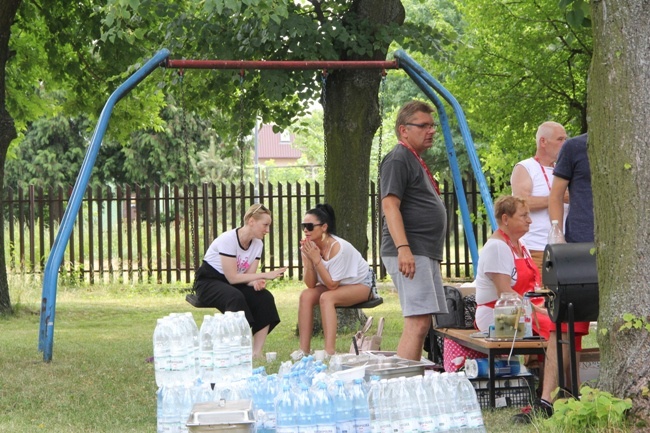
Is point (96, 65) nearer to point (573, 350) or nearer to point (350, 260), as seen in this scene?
point (350, 260)

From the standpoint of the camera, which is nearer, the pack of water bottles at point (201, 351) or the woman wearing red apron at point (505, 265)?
the pack of water bottles at point (201, 351)

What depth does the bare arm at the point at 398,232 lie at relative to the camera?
6656mm

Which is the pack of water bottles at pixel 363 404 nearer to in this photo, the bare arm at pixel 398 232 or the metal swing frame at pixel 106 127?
the bare arm at pixel 398 232

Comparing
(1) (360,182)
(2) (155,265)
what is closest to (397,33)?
(1) (360,182)

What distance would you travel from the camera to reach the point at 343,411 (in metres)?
4.66

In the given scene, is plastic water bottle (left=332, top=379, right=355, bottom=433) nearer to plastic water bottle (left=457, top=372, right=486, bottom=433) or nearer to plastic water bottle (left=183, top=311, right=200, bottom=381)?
plastic water bottle (left=457, top=372, right=486, bottom=433)

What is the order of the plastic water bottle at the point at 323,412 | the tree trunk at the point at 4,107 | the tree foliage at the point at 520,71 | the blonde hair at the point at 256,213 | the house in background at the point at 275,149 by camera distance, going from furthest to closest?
the house in background at the point at 275,149, the tree foliage at the point at 520,71, the tree trunk at the point at 4,107, the blonde hair at the point at 256,213, the plastic water bottle at the point at 323,412

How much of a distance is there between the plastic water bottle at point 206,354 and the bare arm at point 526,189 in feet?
11.9

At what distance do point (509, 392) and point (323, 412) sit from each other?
2.38 m

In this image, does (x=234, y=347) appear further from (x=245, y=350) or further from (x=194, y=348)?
(x=194, y=348)

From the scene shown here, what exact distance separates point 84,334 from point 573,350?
814 centimetres

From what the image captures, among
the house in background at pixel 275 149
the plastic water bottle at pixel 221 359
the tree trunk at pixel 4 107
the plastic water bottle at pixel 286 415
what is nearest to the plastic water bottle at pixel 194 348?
the plastic water bottle at pixel 221 359

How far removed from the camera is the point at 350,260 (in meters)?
9.49

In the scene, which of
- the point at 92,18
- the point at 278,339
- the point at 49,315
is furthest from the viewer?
the point at 92,18
